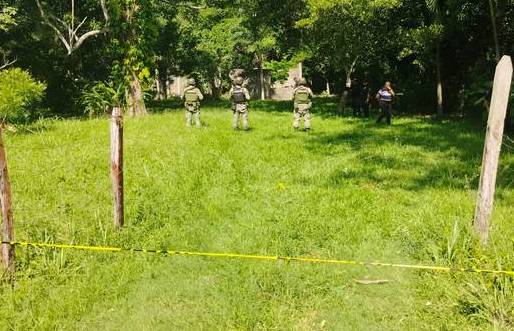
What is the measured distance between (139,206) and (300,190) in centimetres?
297

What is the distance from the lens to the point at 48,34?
86.1 feet

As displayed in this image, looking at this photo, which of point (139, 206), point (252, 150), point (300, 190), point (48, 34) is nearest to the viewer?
point (139, 206)

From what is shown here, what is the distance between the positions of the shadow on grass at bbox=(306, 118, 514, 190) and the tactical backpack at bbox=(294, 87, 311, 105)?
1261mm

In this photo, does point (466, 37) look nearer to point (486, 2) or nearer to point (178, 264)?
point (486, 2)

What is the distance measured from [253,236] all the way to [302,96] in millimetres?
9253

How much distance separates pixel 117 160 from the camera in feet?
23.0

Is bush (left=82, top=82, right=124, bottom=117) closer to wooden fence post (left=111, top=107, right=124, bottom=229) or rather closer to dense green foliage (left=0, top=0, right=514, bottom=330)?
dense green foliage (left=0, top=0, right=514, bottom=330)

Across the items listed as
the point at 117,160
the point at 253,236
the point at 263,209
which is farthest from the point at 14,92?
the point at 253,236

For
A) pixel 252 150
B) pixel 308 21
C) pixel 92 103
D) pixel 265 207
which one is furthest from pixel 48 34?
pixel 265 207

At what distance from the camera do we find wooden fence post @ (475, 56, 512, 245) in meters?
5.30

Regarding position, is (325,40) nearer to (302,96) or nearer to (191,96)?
(302,96)

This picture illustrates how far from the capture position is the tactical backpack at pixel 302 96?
15.7 metres

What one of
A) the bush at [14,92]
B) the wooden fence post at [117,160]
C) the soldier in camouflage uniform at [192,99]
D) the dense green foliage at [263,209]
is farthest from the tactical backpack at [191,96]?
the wooden fence post at [117,160]

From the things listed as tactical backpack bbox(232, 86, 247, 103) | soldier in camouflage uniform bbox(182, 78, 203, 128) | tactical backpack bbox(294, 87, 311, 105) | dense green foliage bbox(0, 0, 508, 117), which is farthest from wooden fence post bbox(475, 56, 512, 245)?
dense green foliage bbox(0, 0, 508, 117)
